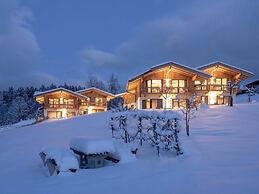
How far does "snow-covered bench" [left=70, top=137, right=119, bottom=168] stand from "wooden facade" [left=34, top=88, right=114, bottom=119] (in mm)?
37473

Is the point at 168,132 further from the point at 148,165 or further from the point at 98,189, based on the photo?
the point at 98,189

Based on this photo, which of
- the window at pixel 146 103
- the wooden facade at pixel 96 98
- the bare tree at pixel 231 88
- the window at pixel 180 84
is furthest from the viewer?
the wooden facade at pixel 96 98

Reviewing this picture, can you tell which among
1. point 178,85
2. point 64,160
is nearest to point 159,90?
point 178,85

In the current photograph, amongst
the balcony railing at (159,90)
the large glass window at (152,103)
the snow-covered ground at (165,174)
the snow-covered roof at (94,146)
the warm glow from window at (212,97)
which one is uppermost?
the balcony railing at (159,90)

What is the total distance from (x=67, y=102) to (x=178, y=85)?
20.1m

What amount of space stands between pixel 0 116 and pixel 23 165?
2970 inches

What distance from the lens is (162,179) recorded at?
23.3ft

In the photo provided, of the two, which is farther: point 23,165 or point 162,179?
point 23,165

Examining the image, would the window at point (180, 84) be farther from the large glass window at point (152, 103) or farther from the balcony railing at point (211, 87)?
the large glass window at point (152, 103)

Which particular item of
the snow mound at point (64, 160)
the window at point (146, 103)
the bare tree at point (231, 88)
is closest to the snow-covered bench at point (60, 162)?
the snow mound at point (64, 160)

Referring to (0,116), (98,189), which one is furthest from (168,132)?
(0,116)

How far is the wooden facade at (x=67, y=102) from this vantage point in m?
46.6

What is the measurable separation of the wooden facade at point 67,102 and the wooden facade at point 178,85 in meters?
14.7

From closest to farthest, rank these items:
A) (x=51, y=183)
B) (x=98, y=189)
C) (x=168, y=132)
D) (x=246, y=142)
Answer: (x=98, y=189), (x=51, y=183), (x=168, y=132), (x=246, y=142)
